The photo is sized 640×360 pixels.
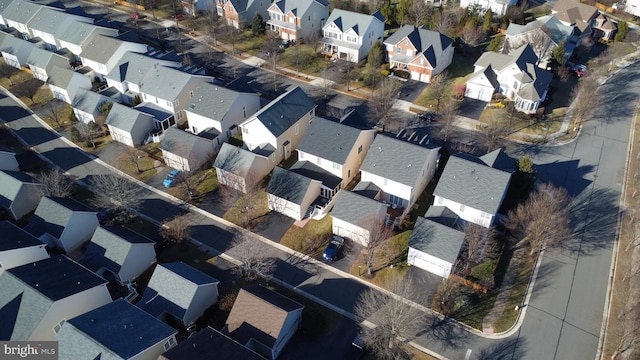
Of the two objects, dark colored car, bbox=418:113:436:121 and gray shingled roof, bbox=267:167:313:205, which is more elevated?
gray shingled roof, bbox=267:167:313:205

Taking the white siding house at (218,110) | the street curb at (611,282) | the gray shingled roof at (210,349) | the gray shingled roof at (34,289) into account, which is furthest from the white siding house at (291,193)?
the street curb at (611,282)

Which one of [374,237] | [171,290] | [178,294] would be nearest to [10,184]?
[171,290]

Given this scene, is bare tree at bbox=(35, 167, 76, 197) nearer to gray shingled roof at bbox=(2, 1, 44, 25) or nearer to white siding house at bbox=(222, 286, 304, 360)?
white siding house at bbox=(222, 286, 304, 360)

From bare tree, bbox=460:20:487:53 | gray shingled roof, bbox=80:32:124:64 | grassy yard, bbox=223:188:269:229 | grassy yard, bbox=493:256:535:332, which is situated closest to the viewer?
grassy yard, bbox=493:256:535:332

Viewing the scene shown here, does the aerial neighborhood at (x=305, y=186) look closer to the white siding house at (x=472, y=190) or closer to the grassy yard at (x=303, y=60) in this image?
the white siding house at (x=472, y=190)

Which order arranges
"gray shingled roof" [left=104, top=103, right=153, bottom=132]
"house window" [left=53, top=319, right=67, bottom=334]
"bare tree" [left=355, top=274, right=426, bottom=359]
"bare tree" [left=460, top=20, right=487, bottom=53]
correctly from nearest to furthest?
"bare tree" [left=355, top=274, right=426, bottom=359], "house window" [left=53, top=319, right=67, bottom=334], "gray shingled roof" [left=104, top=103, right=153, bottom=132], "bare tree" [left=460, top=20, right=487, bottom=53]

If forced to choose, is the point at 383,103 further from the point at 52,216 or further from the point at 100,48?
the point at 100,48

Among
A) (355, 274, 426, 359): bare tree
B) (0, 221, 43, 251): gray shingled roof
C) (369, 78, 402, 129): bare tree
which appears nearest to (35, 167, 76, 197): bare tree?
(0, 221, 43, 251): gray shingled roof

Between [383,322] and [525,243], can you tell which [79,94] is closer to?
[383,322]
